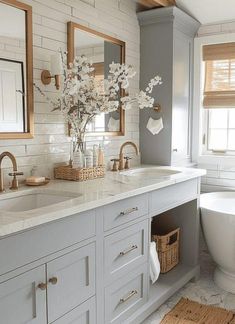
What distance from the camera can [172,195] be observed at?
251 centimetres

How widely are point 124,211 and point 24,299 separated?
754mm

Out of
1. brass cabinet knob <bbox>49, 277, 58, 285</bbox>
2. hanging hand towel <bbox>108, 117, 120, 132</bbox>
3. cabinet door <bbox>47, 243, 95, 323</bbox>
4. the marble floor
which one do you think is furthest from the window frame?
brass cabinet knob <bbox>49, 277, 58, 285</bbox>

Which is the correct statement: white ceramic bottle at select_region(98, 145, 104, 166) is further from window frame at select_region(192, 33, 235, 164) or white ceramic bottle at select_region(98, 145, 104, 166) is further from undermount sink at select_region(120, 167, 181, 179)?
window frame at select_region(192, 33, 235, 164)

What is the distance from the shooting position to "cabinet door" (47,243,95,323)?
154 cm

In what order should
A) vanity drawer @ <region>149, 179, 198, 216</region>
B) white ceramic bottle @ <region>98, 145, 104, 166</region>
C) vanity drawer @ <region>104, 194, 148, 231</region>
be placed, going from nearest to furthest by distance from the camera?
vanity drawer @ <region>104, 194, 148, 231</region>, vanity drawer @ <region>149, 179, 198, 216</region>, white ceramic bottle @ <region>98, 145, 104, 166</region>

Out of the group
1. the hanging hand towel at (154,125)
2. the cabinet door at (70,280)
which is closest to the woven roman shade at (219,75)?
the hanging hand towel at (154,125)

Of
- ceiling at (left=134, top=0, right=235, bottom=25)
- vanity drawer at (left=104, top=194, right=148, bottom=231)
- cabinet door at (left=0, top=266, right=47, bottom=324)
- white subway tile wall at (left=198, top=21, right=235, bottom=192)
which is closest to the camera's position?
cabinet door at (left=0, top=266, right=47, bottom=324)

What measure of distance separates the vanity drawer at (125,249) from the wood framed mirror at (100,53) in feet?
2.88

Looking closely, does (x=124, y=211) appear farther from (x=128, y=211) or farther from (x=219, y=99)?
(x=219, y=99)

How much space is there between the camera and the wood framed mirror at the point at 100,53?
96.5 inches

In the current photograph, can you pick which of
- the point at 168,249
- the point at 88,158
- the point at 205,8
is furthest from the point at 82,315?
the point at 205,8

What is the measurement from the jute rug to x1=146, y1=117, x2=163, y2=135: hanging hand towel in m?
1.40

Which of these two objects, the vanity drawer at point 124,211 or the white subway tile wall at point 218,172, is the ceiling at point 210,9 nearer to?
the white subway tile wall at point 218,172

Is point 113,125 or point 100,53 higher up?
point 100,53
